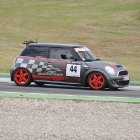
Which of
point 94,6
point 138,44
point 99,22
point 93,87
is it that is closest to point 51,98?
point 93,87

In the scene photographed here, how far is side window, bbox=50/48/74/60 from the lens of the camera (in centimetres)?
1997

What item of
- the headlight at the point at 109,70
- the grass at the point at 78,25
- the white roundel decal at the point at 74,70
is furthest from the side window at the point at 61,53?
the grass at the point at 78,25

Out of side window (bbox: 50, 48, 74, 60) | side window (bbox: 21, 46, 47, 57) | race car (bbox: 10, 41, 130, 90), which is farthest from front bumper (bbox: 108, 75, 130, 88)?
side window (bbox: 21, 46, 47, 57)

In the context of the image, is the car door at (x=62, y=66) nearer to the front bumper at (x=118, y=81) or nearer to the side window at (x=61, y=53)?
the side window at (x=61, y=53)

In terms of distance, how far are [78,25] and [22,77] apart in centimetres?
3165

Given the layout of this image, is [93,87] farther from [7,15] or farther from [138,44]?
[7,15]

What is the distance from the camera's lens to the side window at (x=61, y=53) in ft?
65.5

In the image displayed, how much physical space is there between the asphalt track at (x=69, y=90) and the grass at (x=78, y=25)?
1338cm

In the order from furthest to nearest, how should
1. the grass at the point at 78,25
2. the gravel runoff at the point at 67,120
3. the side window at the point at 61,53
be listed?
the grass at the point at 78,25, the side window at the point at 61,53, the gravel runoff at the point at 67,120

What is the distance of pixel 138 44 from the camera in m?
44.5

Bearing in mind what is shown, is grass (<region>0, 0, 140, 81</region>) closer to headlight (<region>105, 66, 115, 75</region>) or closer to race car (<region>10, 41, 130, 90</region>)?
race car (<region>10, 41, 130, 90</region>)

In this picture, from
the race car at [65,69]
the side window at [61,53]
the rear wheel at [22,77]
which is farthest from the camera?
the rear wheel at [22,77]

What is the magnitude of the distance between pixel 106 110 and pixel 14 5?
4653 cm

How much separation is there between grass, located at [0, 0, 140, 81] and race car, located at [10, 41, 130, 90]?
13761 mm
